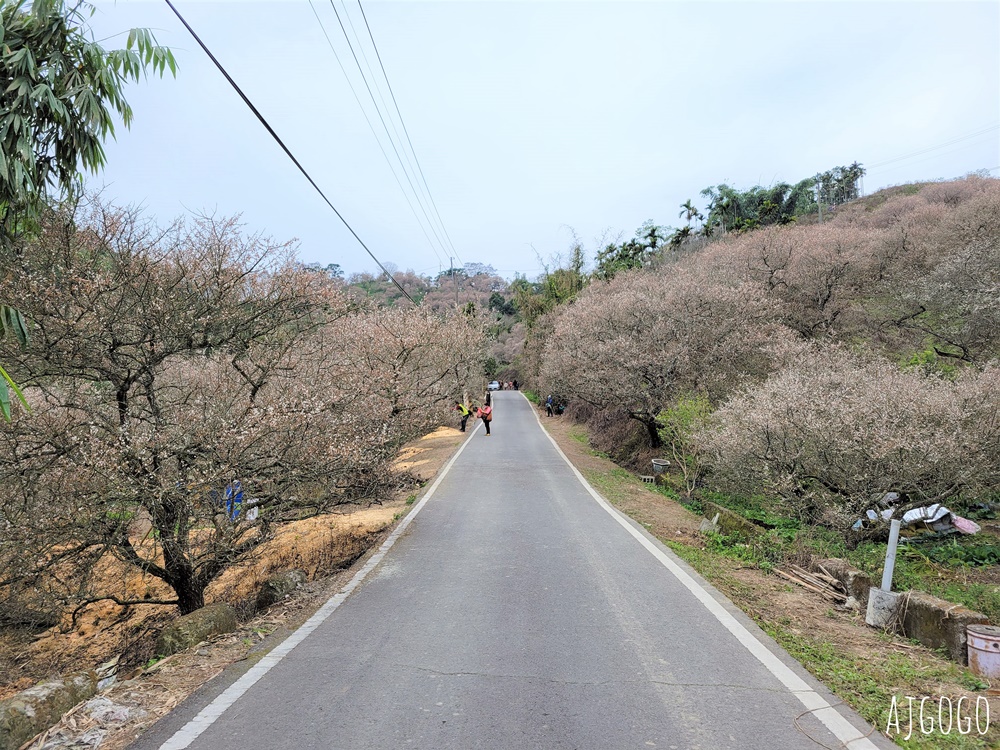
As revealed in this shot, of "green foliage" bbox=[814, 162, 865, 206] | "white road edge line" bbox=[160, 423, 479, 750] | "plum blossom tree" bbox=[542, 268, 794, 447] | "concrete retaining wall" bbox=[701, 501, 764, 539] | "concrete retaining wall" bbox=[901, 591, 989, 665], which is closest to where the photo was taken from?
"white road edge line" bbox=[160, 423, 479, 750]

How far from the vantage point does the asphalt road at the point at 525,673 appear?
3.23 meters

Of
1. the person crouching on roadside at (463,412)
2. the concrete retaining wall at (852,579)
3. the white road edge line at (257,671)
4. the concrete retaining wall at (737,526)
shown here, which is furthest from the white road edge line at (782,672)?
the person crouching on roadside at (463,412)

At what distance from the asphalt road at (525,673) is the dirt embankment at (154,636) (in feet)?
1.16

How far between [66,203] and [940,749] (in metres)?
9.42

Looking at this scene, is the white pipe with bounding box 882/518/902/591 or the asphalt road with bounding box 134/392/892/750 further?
the white pipe with bounding box 882/518/902/591

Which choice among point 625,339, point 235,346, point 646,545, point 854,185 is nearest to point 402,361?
point 625,339

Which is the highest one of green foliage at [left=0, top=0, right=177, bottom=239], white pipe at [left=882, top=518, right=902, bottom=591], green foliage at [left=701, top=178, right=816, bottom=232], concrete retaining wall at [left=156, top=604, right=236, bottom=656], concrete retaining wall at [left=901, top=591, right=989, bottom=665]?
green foliage at [left=701, top=178, right=816, bottom=232]

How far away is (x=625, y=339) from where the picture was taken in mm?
20750

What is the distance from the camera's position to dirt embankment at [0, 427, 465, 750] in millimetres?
3564

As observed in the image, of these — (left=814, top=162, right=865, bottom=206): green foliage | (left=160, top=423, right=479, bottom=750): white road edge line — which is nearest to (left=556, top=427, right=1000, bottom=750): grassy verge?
(left=160, top=423, right=479, bottom=750): white road edge line

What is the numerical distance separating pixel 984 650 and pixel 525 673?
372cm

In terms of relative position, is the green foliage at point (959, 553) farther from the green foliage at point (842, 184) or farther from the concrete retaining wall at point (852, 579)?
the green foliage at point (842, 184)

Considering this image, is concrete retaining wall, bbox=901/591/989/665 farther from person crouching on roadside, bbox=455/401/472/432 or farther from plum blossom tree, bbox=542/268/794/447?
person crouching on roadside, bbox=455/401/472/432

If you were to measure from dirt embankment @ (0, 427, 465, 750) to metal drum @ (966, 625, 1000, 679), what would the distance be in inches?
226
